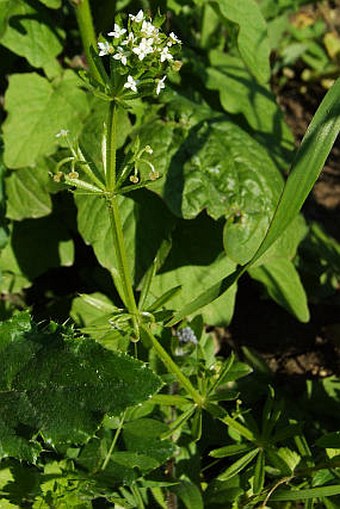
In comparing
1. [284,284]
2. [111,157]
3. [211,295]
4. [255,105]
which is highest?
[111,157]

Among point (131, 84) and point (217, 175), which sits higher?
point (131, 84)

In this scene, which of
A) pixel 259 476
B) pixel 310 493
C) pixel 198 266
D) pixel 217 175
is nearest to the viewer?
pixel 310 493

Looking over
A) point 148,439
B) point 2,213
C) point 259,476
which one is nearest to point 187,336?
point 148,439

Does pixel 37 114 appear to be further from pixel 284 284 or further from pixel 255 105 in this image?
pixel 284 284

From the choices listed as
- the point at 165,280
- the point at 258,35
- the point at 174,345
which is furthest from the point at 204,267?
the point at 258,35

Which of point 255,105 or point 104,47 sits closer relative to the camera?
point 104,47

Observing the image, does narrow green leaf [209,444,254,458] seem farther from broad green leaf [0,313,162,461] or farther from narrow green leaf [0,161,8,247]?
narrow green leaf [0,161,8,247]

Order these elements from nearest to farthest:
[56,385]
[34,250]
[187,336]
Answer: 1. [56,385]
2. [187,336]
3. [34,250]

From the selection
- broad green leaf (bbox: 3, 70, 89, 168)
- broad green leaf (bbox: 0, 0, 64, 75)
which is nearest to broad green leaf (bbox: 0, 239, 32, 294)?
broad green leaf (bbox: 3, 70, 89, 168)
